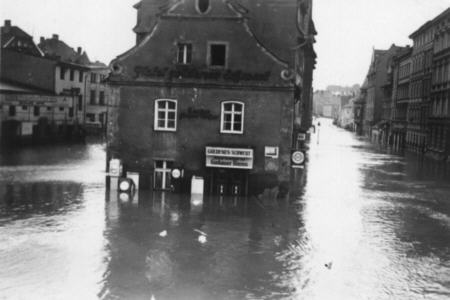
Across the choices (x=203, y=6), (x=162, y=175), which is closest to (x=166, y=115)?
(x=162, y=175)

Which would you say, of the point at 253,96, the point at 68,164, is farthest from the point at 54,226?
the point at 68,164

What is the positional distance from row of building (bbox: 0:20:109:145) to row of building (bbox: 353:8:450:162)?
3652 centimetres

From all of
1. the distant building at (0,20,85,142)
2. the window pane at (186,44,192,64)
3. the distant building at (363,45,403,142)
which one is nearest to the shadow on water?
the window pane at (186,44,192,64)

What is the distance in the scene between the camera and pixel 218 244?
1622cm

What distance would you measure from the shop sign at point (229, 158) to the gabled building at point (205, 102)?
0.16 feet

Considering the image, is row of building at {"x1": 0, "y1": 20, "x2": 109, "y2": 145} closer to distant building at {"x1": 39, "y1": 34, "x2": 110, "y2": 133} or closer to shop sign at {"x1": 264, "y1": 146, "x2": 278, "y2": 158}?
distant building at {"x1": 39, "y1": 34, "x2": 110, "y2": 133}

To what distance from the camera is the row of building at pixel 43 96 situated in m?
52.2

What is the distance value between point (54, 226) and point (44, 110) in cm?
4361

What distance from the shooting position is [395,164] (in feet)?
156

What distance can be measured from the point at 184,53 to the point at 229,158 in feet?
18.5

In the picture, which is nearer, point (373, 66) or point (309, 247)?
point (309, 247)

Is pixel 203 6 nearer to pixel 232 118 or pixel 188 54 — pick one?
pixel 188 54

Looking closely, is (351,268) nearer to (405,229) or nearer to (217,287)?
(217,287)

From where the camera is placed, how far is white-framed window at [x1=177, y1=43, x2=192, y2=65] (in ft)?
82.3
